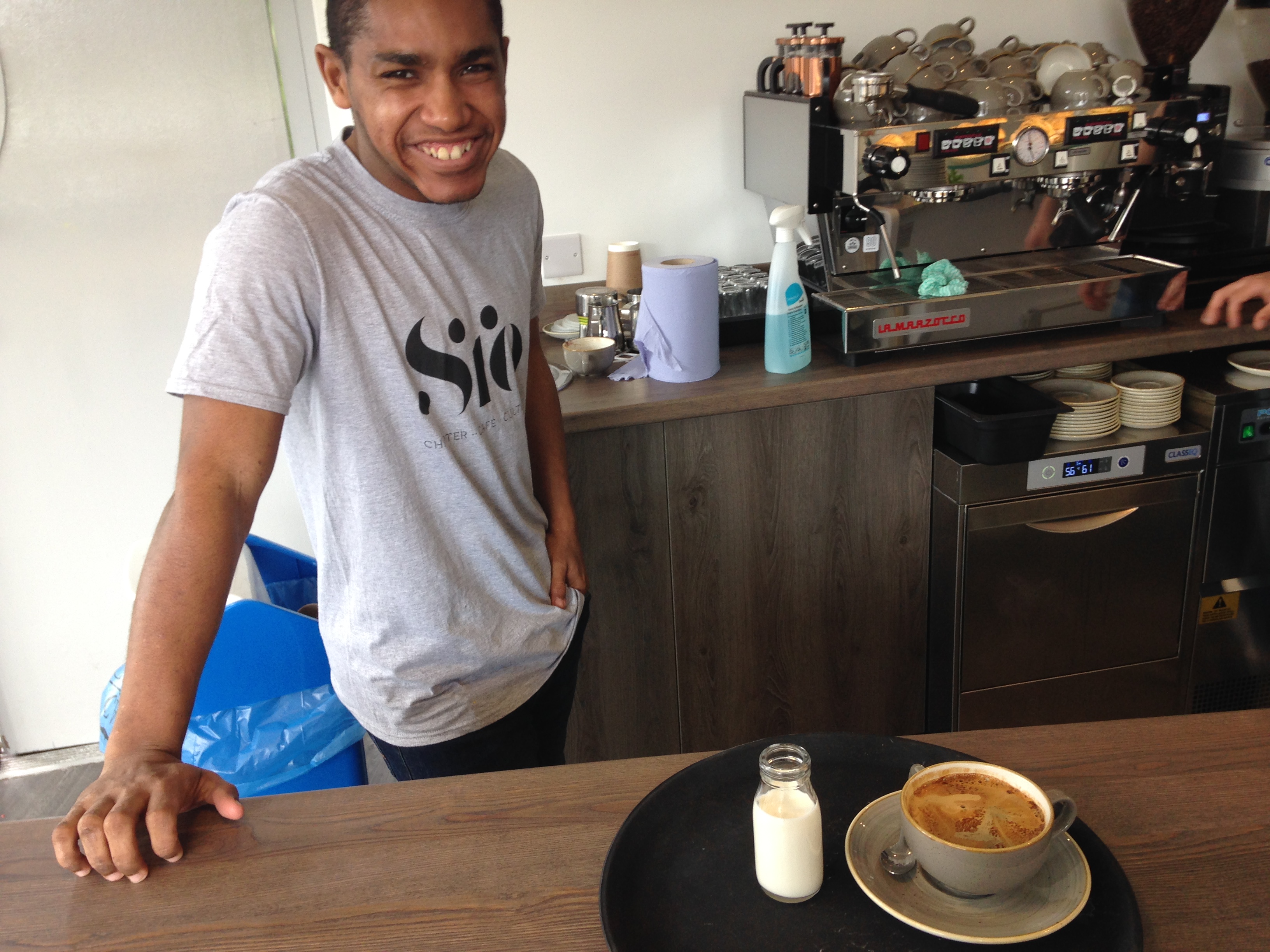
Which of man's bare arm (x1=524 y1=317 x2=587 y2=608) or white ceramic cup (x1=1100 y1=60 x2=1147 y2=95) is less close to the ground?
white ceramic cup (x1=1100 y1=60 x2=1147 y2=95)

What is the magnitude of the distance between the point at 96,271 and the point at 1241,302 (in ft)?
7.92

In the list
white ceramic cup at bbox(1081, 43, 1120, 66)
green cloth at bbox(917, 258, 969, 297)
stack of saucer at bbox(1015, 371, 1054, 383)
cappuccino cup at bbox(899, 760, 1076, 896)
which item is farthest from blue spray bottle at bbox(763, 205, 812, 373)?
cappuccino cup at bbox(899, 760, 1076, 896)

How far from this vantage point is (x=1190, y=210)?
240 centimetres

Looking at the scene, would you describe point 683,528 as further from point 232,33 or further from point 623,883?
point 232,33

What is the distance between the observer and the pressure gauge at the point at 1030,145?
6.68ft

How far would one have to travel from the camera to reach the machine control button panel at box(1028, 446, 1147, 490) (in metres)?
2.00

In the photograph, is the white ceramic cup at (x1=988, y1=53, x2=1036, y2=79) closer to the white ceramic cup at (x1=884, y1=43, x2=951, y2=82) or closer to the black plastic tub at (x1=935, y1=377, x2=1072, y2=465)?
the white ceramic cup at (x1=884, y1=43, x2=951, y2=82)

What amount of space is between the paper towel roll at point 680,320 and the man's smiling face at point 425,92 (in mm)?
739

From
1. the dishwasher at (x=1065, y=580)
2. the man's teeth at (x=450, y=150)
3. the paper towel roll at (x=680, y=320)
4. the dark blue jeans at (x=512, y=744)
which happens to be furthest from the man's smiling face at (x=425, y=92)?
the dishwasher at (x=1065, y=580)

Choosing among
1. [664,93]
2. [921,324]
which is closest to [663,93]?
[664,93]

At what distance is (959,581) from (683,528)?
56 centimetres

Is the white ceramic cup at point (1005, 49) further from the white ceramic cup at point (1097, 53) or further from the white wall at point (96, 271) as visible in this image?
the white wall at point (96, 271)

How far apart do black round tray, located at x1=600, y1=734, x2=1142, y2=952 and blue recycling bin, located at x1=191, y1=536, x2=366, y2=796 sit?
80 cm

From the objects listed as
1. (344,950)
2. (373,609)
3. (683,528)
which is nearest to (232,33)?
(683,528)
